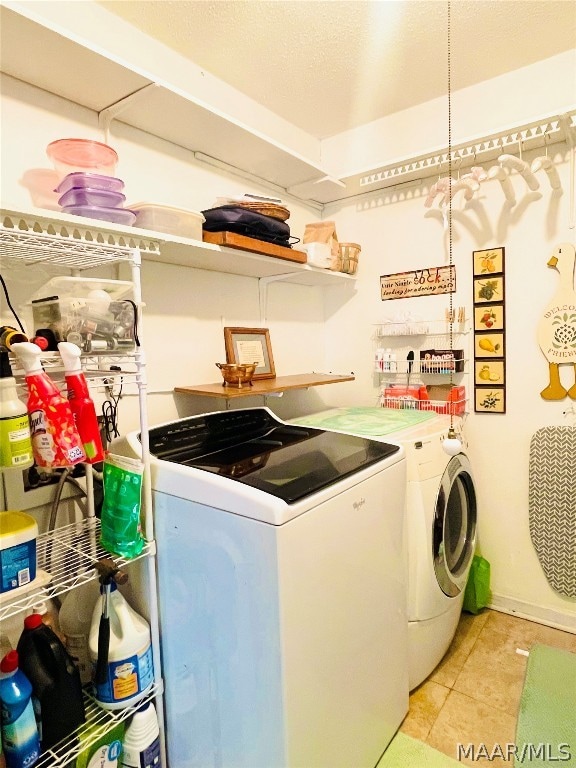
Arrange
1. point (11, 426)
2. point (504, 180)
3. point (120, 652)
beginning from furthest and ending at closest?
1. point (504, 180)
2. point (120, 652)
3. point (11, 426)

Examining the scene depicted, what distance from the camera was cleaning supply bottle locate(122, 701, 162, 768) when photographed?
125 cm

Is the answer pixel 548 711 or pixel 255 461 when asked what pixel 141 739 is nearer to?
pixel 255 461

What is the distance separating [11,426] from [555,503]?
2.23 m

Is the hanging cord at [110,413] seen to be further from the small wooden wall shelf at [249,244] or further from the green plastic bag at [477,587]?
the green plastic bag at [477,587]

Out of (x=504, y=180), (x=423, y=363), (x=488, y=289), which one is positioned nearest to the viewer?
(x=504, y=180)

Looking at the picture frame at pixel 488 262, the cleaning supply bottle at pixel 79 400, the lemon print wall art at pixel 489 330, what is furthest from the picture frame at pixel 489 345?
the cleaning supply bottle at pixel 79 400

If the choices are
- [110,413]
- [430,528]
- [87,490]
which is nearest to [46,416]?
[87,490]

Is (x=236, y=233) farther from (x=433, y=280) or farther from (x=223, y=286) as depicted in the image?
(x=433, y=280)

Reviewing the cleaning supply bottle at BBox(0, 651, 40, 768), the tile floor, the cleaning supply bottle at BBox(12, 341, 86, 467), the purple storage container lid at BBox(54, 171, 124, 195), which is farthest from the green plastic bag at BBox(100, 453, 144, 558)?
the tile floor

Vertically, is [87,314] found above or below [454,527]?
above

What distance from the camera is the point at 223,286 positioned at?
6.84ft

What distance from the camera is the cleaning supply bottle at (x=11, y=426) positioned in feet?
3.12

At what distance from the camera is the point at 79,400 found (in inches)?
41.4

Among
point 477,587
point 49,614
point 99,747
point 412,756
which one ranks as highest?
point 49,614
